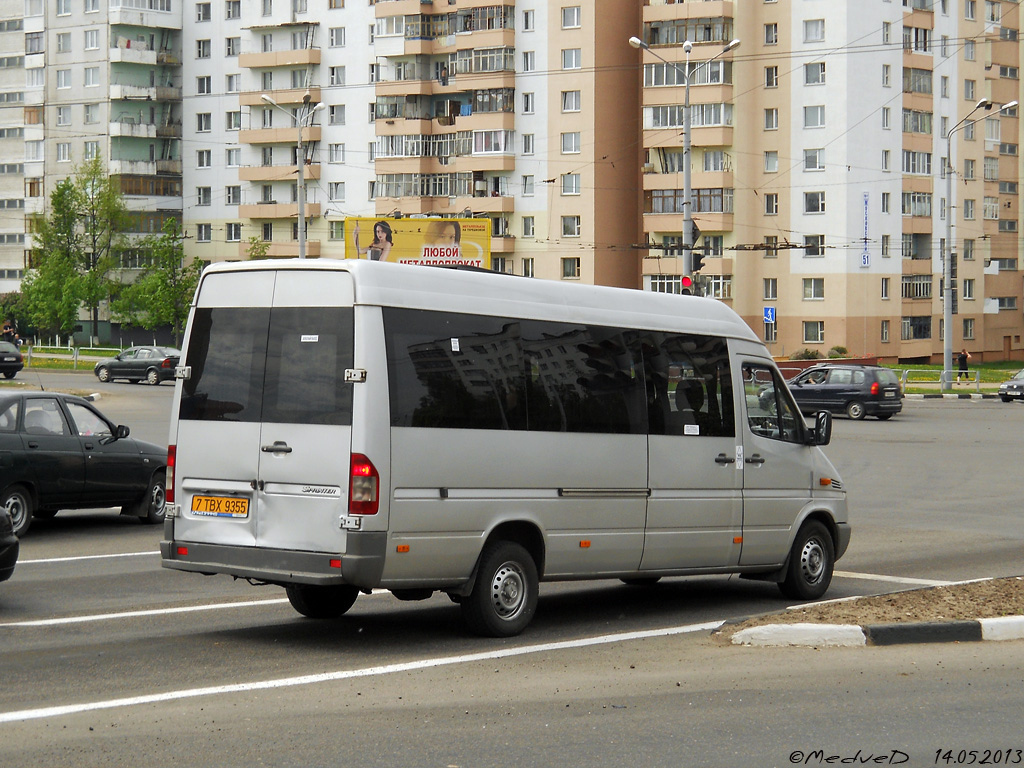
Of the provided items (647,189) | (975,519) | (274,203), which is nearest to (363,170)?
(274,203)

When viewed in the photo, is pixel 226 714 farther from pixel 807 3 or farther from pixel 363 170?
pixel 363 170

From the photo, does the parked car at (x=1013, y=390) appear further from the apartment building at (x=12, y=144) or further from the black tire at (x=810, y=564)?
the apartment building at (x=12, y=144)

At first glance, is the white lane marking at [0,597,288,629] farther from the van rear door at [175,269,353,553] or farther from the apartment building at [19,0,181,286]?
the apartment building at [19,0,181,286]

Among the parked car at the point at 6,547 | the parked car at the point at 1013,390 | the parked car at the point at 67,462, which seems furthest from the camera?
the parked car at the point at 1013,390

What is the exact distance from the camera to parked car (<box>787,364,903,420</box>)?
41875 millimetres

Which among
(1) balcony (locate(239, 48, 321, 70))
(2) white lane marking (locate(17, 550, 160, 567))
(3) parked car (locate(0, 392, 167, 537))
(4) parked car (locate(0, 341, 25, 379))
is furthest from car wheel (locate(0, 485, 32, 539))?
(1) balcony (locate(239, 48, 321, 70))

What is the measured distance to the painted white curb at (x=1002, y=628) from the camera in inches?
381

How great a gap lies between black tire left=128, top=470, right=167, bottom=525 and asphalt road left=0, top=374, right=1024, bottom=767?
11.1ft

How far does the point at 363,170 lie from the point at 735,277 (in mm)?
25719

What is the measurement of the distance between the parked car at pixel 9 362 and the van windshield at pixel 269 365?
2067 inches

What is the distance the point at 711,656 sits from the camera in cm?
907

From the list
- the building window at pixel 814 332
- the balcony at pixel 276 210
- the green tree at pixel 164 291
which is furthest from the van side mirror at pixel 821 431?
the balcony at pixel 276 210

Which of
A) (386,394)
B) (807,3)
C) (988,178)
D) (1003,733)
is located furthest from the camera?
(988,178)

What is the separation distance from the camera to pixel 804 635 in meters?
9.42
